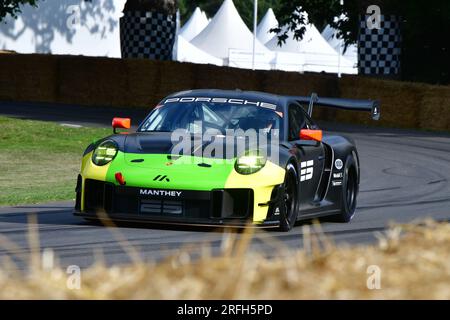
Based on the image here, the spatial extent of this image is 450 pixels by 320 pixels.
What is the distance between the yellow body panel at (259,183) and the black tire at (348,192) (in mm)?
1898

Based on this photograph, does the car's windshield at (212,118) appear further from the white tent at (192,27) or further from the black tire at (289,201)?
the white tent at (192,27)

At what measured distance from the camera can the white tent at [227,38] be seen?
6581 centimetres

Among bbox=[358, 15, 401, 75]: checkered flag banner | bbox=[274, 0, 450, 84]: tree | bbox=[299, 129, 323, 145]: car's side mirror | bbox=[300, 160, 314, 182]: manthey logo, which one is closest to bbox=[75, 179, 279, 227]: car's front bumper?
bbox=[300, 160, 314, 182]: manthey logo

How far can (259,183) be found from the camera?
31.8 ft

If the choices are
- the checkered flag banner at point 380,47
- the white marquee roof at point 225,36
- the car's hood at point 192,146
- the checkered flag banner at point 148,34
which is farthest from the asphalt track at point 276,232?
the white marquee roof at point 225,36

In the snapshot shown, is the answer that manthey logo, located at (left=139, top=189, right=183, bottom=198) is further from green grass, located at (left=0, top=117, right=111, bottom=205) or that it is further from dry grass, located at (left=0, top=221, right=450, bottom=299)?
dry grass, located at (left=0, top=221, right=450, bottom=299)

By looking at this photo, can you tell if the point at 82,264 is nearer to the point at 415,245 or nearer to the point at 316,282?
the point at 415,245

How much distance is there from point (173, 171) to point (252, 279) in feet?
18.4

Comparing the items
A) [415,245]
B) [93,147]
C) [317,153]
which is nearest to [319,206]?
[317,153]

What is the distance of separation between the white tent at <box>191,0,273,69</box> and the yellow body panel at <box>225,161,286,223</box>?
54992 millimetres

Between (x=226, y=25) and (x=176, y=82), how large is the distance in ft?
99.1

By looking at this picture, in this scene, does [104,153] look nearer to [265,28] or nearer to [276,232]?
[276,232]

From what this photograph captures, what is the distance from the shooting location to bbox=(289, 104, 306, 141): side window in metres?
11.0

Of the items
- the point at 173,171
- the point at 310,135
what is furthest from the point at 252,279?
the point at 310,135
